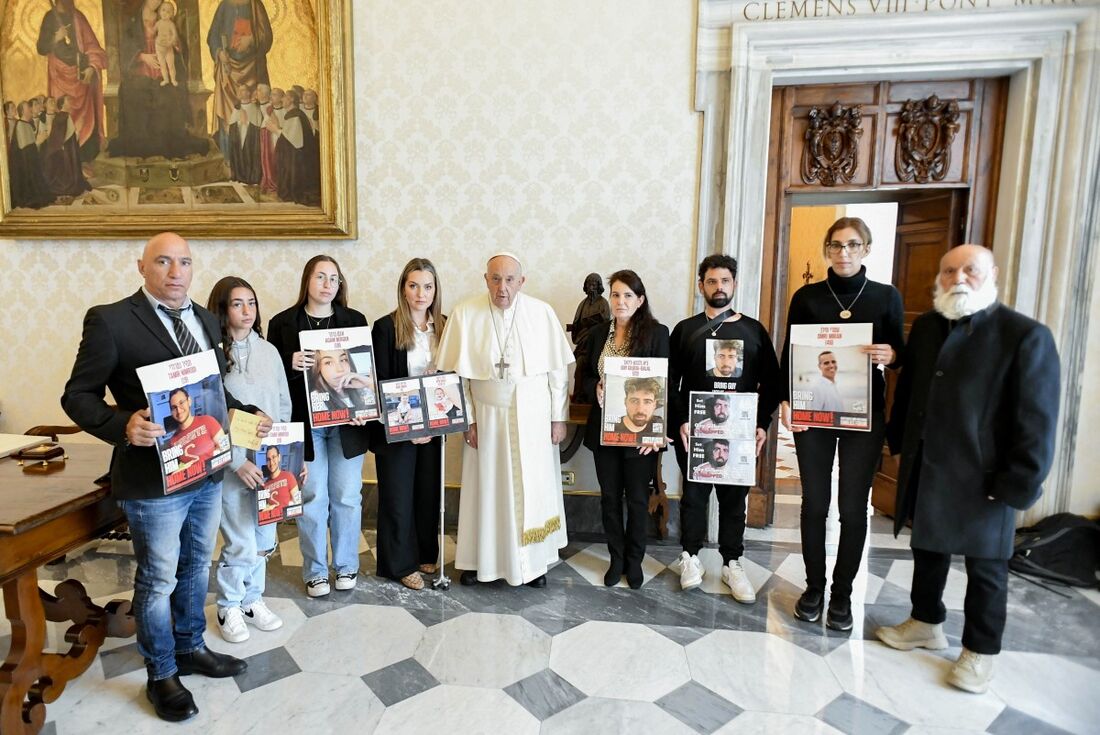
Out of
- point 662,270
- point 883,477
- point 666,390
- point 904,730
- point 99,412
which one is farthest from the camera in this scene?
point 883,477

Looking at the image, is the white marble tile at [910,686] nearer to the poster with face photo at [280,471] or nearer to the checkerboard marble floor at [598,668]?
the checkerboard marble floor at [598,668]

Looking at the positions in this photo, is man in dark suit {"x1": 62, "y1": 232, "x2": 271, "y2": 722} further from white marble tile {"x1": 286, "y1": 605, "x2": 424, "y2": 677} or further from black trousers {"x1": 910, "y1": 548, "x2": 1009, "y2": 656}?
black trousers {"x1": 910, "y1": 548, "x2": 1009, "y2": 656}

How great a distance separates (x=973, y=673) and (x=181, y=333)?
12.0 feet

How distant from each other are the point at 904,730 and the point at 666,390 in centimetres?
182

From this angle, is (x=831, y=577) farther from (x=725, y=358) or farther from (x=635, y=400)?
(x=635, y=400)

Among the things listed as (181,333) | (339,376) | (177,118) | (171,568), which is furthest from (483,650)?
(177,118)

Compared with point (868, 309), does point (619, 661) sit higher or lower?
lower

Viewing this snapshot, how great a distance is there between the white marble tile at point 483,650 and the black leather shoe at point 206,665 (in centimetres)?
84

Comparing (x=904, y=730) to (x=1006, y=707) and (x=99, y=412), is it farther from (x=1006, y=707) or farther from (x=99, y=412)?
(x=99, y=412)

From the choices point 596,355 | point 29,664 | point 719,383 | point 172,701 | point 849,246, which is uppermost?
point 849,246

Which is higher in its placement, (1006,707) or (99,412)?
(99,412)

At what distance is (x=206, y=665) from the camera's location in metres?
2.87

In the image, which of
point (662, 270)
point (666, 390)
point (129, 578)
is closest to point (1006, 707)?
point (666, 390)

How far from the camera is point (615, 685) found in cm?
287
